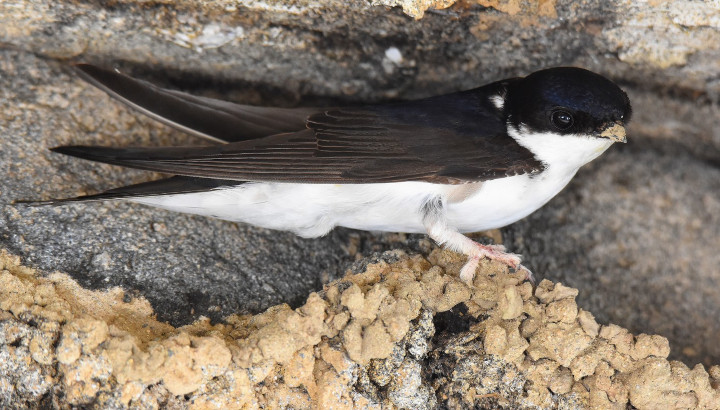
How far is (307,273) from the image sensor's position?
2035mm

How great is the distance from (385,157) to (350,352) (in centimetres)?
48

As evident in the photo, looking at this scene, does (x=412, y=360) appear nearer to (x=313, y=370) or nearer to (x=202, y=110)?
(x=313, y=370)

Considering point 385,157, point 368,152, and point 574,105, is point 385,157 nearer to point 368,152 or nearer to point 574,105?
point 368,152

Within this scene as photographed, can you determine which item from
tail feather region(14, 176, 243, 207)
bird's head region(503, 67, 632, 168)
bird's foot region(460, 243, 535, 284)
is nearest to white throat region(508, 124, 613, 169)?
bird's head region(503, 67, 632, 168)


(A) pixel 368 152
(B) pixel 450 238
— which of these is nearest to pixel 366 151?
(A) pixel 368 152

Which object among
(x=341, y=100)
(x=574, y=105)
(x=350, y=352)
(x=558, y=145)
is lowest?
(x=350, y=352)

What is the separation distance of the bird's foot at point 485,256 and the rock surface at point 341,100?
0.18 m

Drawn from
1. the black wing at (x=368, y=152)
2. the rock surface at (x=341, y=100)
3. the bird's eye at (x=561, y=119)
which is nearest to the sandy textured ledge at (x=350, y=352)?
the rock surface at (x=341, y=100)

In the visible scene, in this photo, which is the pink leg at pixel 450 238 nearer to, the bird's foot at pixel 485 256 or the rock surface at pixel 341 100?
the bird's foot at pixel 485 256

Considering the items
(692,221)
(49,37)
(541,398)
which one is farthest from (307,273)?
(692,221)

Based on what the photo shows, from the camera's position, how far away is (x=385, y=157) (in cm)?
187

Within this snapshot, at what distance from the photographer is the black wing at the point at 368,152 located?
179 cm

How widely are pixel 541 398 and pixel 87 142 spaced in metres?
1.33

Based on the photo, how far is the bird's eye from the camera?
187 cm
